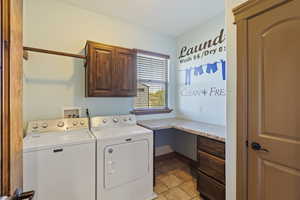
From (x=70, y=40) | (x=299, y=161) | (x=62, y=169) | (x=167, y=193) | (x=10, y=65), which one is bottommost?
(x=167, y=193)

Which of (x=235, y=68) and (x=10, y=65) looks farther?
(x=235, y=68)

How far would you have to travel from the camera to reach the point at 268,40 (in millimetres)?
1148

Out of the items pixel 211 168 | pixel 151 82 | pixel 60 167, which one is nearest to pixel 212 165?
pixel 211 168

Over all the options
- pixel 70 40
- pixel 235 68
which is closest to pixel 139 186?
pixel 235 68

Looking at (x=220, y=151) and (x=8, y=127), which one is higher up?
(x=8, y=127)

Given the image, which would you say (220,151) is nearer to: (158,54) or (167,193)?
(167,193)

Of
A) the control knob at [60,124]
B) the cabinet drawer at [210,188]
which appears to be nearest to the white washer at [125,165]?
the control knob at [60,124]

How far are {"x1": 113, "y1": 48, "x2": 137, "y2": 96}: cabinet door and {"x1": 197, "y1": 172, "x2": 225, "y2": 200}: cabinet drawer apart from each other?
5.26ft

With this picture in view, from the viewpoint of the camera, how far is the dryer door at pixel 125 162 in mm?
1676

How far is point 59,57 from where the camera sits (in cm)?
217

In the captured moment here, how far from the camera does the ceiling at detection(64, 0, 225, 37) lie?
215cm

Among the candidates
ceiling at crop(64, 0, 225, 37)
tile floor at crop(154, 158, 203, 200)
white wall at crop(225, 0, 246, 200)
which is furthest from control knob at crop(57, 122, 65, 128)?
white wall at crop(225, 0, 246, 200)

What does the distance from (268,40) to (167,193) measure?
85.8 inches

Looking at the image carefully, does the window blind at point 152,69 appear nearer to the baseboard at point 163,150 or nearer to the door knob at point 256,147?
the baseboard at point 163,150
